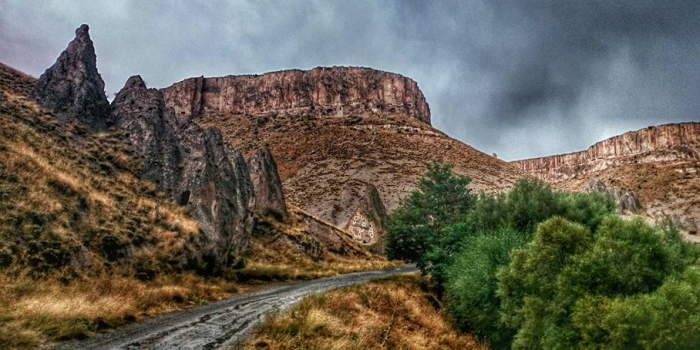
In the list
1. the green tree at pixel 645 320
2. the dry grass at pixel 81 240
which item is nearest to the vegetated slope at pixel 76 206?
the dry grass at pixel 81 240

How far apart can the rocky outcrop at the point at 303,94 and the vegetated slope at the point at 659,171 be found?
2547 inches

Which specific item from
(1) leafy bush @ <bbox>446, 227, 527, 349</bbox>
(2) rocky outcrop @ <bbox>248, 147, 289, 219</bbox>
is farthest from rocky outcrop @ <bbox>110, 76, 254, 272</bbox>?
(1) leafy bush @ <bbox>446, 227, 527, 349</bbox>

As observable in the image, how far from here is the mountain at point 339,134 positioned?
80125 mm

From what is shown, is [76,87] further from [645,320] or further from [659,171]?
[659,171]

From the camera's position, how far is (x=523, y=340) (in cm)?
1409

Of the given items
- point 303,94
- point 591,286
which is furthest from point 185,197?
point 303,94

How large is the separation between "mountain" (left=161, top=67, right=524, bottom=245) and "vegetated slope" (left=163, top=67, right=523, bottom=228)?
0.95 feet

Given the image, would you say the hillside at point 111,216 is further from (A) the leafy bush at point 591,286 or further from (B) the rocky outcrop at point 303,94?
(B) the rocky outcrop at point 303,94

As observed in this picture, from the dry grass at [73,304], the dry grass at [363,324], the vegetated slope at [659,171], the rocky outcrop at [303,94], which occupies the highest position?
the rocky outcrop at [303,94]

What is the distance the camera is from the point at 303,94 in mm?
148500

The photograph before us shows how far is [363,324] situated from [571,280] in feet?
24.3

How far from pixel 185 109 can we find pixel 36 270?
484 feet

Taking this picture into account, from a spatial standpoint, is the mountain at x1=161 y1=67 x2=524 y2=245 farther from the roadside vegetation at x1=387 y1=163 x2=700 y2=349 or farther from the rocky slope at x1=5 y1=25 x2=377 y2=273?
the roadside vegetation at x1=387 y1=163 x2=700 y2=349

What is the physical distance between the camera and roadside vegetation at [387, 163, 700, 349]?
11.8 m
